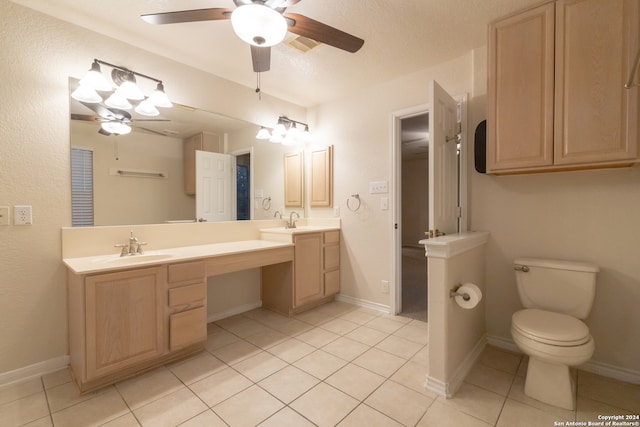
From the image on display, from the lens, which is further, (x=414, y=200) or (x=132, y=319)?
(x=414, y=200)

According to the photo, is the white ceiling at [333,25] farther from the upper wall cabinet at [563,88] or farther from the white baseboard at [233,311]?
the white baseboard at [233,311]

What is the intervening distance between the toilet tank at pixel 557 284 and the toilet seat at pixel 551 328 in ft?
0.33

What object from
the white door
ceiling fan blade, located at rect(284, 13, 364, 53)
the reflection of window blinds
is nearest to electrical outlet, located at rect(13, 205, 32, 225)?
the reflection of window blinds

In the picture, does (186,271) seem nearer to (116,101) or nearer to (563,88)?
(116,101)

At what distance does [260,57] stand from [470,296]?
6.49 feet

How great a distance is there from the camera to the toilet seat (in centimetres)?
150

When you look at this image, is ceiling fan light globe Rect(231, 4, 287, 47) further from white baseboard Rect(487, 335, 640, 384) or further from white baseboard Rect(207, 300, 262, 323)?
white baseboard Rect(487, 335, 640, 384)

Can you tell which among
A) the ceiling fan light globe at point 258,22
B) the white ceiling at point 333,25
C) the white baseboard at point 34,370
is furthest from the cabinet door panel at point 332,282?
the ceiling fan light globe at point 258,22

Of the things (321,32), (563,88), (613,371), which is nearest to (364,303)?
(613,371)

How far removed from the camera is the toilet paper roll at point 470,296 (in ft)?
5.43

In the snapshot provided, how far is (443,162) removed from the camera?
1990 millimetres

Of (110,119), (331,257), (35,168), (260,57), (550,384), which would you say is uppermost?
(260,57)

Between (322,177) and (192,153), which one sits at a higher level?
(192,153)

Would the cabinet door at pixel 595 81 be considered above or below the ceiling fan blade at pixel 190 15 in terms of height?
below
